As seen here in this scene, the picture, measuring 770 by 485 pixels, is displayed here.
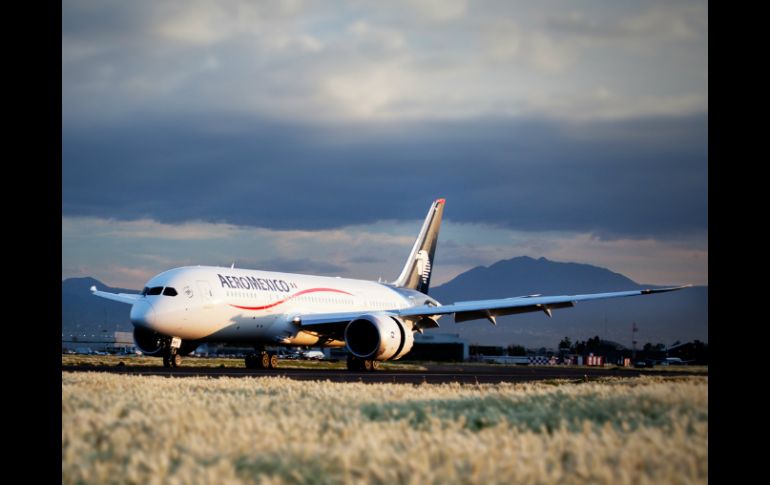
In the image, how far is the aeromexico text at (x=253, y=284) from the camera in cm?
3784

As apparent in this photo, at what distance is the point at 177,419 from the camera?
11.8 m

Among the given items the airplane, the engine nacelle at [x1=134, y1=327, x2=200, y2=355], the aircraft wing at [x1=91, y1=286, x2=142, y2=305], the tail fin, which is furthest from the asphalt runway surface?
the tail fin

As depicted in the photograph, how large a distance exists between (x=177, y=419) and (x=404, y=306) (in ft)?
130

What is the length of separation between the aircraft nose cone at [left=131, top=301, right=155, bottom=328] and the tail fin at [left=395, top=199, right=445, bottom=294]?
2201cm

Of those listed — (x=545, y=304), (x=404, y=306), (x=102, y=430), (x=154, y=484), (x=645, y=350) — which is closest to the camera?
(x=154, y=484)

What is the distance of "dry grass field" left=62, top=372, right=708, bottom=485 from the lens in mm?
8445

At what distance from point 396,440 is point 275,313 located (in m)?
30.6

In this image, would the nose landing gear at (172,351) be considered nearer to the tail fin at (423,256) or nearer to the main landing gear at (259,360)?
the main landing gear at (259,360)

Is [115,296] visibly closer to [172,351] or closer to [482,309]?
[172,351]

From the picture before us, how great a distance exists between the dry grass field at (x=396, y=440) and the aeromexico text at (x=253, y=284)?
23614 mm

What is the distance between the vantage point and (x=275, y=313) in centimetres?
4019

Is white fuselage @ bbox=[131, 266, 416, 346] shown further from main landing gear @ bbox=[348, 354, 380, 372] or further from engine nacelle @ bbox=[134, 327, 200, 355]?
main landing gear @ bbox=[348, 354, 380, 372]
